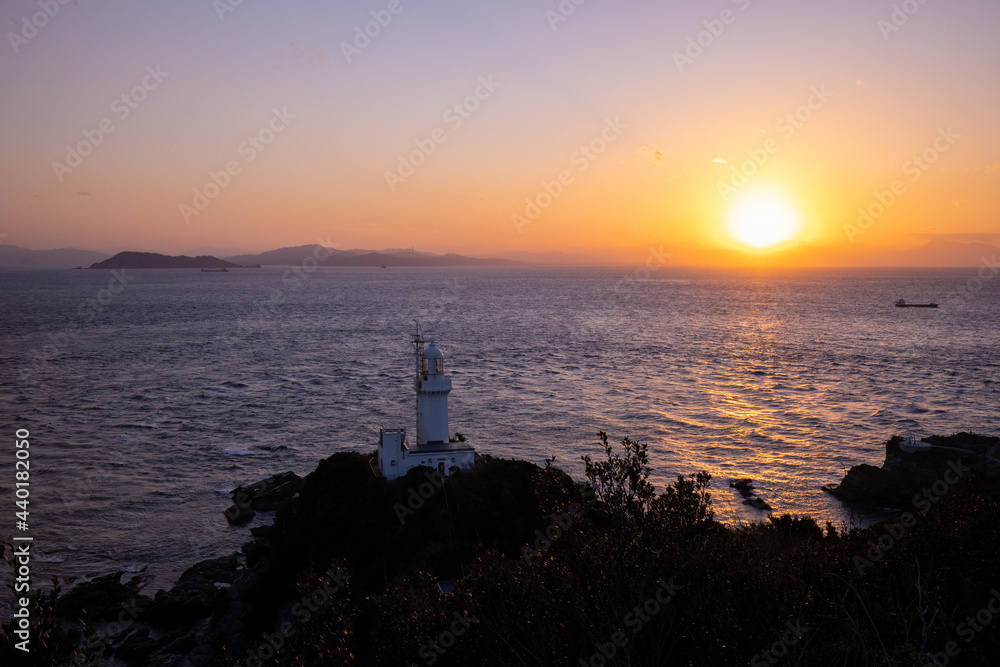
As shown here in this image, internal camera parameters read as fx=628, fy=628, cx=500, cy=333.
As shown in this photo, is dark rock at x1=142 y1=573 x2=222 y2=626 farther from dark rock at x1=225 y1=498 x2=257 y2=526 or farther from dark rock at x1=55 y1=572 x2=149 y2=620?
dark rock at x1=225 y1=498 x2=257 y2=526

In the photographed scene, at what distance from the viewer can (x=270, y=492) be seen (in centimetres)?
3303

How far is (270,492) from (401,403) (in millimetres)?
18590

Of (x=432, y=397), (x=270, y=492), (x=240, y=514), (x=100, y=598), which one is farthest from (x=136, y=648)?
(x=432, y=397)

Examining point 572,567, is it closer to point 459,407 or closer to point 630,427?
point 630,427

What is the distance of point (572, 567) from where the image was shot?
10.8 m

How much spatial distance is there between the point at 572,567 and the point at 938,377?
62472 mm

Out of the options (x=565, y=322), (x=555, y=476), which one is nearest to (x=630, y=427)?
(x=555, y=476)

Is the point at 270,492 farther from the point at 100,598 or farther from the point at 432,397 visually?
the point at 432,397

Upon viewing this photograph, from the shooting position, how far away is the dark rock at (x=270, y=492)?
1268 inches

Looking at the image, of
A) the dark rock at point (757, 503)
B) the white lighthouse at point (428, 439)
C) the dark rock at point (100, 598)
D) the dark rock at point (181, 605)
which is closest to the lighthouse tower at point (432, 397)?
the white lighthouse at point (428, 439)

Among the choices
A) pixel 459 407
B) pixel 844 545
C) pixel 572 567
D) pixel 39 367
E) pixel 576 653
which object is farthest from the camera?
pixel 39 367

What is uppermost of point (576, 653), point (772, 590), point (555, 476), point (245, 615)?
point (555, 476)

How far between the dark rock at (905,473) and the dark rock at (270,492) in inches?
1121

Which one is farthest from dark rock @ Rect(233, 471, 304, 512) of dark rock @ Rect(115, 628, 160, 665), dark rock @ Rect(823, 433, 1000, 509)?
dark rock @ Rect(823, 433, 1000, 509)
